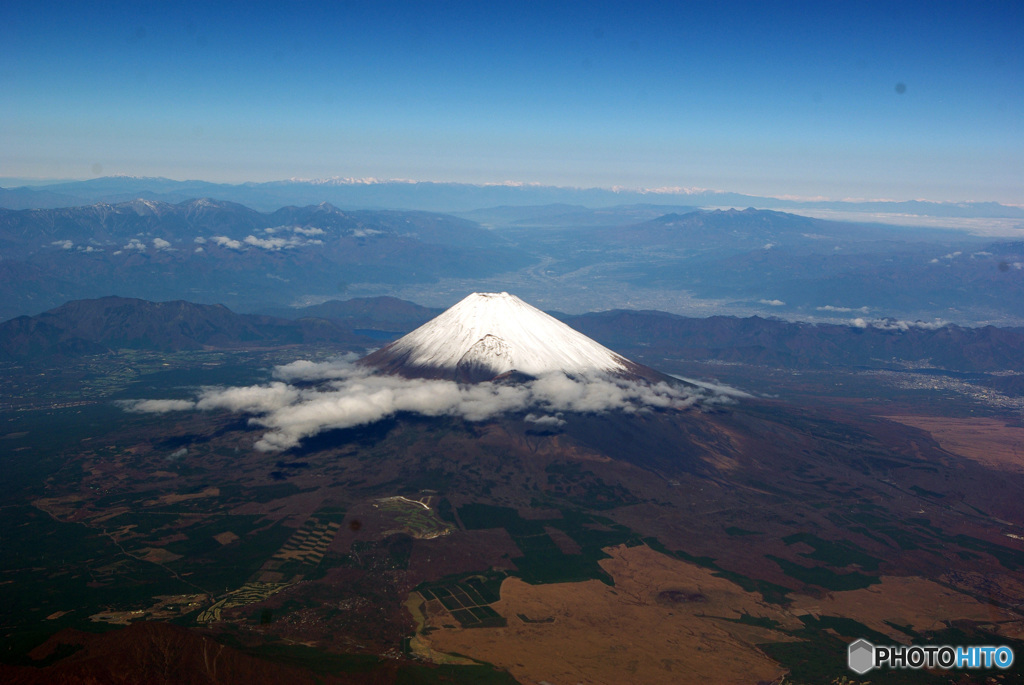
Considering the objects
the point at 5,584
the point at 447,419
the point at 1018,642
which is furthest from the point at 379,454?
the point at 1018,642

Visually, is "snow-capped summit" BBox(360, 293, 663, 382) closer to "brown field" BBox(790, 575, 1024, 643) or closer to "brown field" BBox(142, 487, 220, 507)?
"brown field" BBox(142, 487, 220, 507)

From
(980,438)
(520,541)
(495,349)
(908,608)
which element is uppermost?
(495,349)

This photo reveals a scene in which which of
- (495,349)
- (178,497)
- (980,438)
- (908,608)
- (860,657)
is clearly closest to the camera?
(860,657)

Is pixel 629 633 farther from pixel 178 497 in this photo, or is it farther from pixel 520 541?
pixel 178 497

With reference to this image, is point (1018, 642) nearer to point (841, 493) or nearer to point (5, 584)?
point (841, 493)

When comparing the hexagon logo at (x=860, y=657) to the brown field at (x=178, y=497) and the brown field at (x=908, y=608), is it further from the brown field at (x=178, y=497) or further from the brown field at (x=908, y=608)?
the brown field at (x=178, y=497)

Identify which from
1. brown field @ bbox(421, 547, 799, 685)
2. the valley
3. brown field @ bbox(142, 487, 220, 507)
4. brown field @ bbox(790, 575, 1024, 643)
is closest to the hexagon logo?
the valley

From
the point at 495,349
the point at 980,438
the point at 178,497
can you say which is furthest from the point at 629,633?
the point at 980,438
